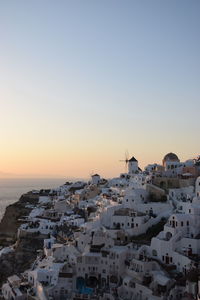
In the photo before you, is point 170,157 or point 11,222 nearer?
point 170,157

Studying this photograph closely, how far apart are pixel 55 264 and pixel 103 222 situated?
7823 millimetres

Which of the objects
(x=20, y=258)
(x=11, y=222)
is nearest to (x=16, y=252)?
(x=20, y=258)

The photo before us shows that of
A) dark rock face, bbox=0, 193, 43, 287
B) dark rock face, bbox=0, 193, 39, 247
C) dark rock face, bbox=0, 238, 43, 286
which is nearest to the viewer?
dark rock face, bbox=0, 238, 43, 286

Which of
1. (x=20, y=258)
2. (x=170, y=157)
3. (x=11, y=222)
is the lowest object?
(x=20, y=258)

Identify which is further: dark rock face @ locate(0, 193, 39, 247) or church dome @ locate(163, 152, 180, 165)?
dark rock face @ locate(0, 193, 39, 247)

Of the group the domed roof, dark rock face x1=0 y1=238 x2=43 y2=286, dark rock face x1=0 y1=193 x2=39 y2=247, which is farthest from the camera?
dark rock face x1=0 y1=193 x2=39 y2=247

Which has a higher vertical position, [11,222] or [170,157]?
[170,157]

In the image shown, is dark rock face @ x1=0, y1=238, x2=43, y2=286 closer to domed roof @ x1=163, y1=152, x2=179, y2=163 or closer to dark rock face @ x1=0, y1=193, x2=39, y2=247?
dark rock face @ x1=0, y1=193, x2=39, y2=247

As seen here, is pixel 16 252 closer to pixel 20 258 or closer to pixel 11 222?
pixel 20 258

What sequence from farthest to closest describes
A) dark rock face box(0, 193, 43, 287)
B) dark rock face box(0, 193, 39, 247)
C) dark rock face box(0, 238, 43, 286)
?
dark rock face box(0, 193, 39, 247), dark rock face box(0, 193, 43, 287), dark rock face box(0, 238, 43, 286)

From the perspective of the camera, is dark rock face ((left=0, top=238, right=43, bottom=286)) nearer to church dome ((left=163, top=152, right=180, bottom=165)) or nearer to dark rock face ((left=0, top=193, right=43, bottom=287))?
dark rock face ((left=0, top=193, right=43, bottom=287))

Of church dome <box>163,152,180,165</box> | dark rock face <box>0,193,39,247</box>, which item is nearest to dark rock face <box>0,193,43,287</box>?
dark rock face <box>0,193,39,247</box>

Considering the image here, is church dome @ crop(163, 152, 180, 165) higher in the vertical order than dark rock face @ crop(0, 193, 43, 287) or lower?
higher

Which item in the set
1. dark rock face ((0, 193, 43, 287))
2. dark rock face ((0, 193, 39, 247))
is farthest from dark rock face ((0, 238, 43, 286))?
dark rock face ((0, 193, 39, 247))
